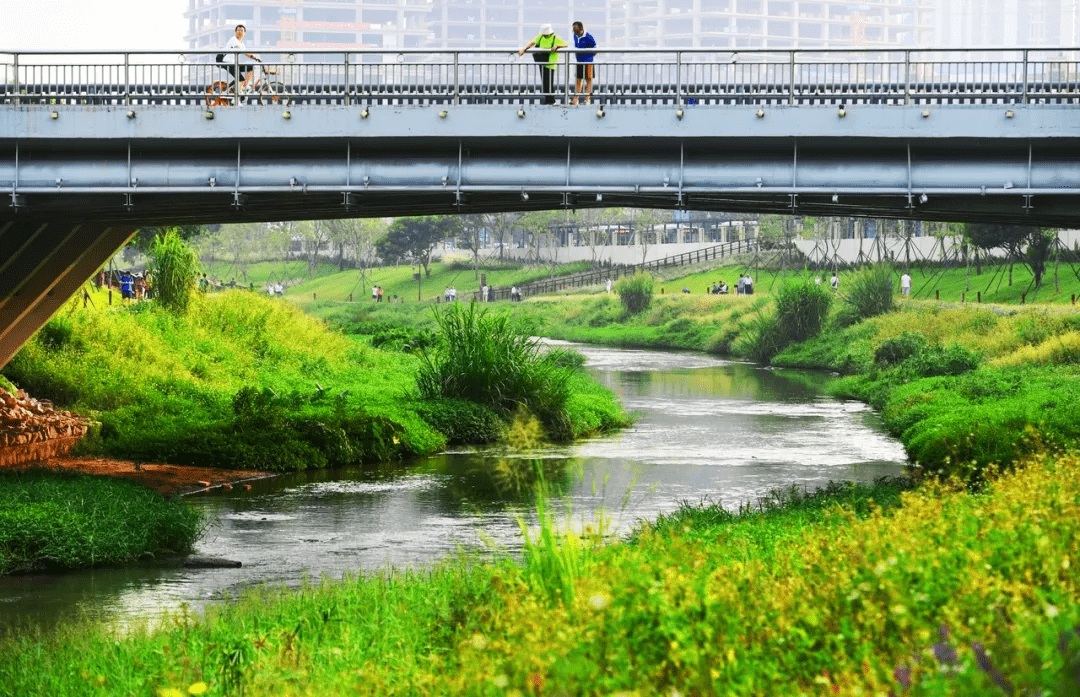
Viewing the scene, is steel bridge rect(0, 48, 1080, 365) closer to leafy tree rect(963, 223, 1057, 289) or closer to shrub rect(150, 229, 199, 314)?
shrub rect(150, 229, 199, 314)

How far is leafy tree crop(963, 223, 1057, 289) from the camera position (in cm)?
5762

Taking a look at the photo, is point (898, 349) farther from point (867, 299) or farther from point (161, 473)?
point (161, 473)

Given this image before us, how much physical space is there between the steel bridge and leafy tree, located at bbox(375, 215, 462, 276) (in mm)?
81796

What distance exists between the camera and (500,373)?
3475 cm

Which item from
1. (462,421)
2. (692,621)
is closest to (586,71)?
(462,421)

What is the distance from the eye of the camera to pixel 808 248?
307 feet

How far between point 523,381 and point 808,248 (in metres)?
61.6

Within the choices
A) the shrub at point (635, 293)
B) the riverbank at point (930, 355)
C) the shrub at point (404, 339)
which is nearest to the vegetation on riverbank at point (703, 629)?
the riverbank at point (930, 355)

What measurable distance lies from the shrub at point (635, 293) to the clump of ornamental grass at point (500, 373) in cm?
4635

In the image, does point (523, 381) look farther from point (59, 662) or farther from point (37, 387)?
point (59, 662)

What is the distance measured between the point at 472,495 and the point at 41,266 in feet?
32.3

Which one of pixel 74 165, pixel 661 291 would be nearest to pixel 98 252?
pixel 74 165

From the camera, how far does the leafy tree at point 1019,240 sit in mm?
57625

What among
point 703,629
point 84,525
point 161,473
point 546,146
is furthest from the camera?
point 161,473
